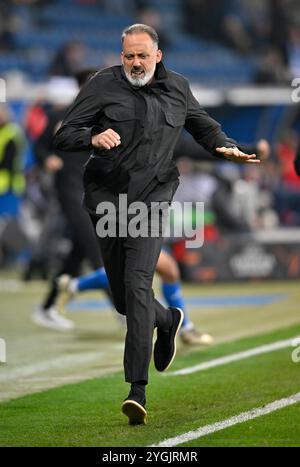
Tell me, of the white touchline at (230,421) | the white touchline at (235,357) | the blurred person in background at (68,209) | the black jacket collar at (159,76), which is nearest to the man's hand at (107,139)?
the black jacket collar at (159,76)

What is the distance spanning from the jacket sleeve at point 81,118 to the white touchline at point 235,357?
98.9 inches

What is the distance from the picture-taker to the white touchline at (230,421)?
646 cm

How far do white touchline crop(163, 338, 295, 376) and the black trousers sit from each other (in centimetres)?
177

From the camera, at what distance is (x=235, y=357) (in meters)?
9.83

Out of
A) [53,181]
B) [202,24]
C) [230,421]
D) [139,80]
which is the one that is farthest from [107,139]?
[202,24]

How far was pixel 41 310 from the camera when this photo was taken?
12406 millimetres

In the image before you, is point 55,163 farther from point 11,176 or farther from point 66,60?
point 66,60

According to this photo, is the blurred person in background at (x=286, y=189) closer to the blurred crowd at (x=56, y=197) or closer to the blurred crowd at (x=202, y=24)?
the blurred crowd at (x=56, y=197)

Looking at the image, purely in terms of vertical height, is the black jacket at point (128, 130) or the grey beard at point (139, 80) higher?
the grey beard at point (139, 80)

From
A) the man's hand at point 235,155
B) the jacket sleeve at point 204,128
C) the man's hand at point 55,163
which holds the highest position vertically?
the jacket sleeve at point 204,128

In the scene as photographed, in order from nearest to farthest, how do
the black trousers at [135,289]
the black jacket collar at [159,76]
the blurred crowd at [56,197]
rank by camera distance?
the black trousers at [135,289] → the black jacket collar at [159,76] → the blurred crowd at [56,197]

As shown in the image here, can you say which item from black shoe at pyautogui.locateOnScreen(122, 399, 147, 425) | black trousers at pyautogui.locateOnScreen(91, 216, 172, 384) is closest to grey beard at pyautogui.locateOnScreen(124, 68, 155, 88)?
black trousers at pyautogui.locateOnScreen(91, 216, 172, 384)
